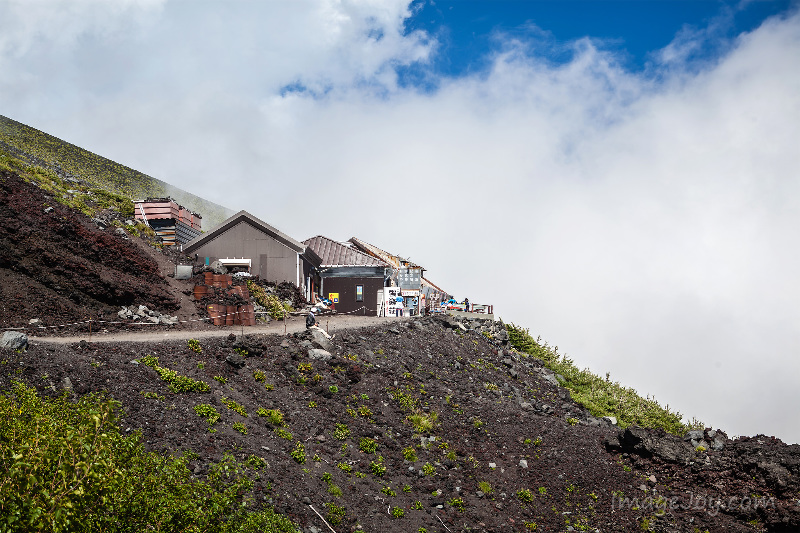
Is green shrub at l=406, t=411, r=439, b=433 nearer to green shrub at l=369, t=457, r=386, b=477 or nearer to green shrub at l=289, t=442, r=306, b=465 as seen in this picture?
green shrub at l=369, t=457, r=386, b=477

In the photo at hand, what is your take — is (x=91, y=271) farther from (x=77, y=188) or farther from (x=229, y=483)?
(x=77, y=188)

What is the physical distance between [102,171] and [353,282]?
3200 inches

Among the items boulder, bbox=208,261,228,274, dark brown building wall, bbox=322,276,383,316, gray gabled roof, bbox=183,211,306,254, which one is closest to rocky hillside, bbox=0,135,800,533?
boulder, bbox=208,261,228,274

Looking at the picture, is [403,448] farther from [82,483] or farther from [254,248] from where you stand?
[254,248]

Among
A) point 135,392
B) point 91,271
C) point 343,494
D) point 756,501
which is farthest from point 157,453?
point 756,501

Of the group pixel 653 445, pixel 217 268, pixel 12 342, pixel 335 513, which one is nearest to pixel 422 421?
pixel 335 513

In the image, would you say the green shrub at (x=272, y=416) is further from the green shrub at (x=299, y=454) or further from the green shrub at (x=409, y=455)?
the green shrub at (x=409, y=455)

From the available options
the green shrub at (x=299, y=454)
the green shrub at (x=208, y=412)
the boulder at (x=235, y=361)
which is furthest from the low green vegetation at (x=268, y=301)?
the green shrub at (x=299, y=454)

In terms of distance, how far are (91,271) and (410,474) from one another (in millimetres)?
18139

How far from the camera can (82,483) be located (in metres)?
7.18

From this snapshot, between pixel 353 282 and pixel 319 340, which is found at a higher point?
pixel 353 282

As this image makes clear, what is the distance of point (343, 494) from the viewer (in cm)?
1645

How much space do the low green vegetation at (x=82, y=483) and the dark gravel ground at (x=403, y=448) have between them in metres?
4.45

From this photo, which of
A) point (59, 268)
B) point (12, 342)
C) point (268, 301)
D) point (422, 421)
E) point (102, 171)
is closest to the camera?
point (12, 342)
